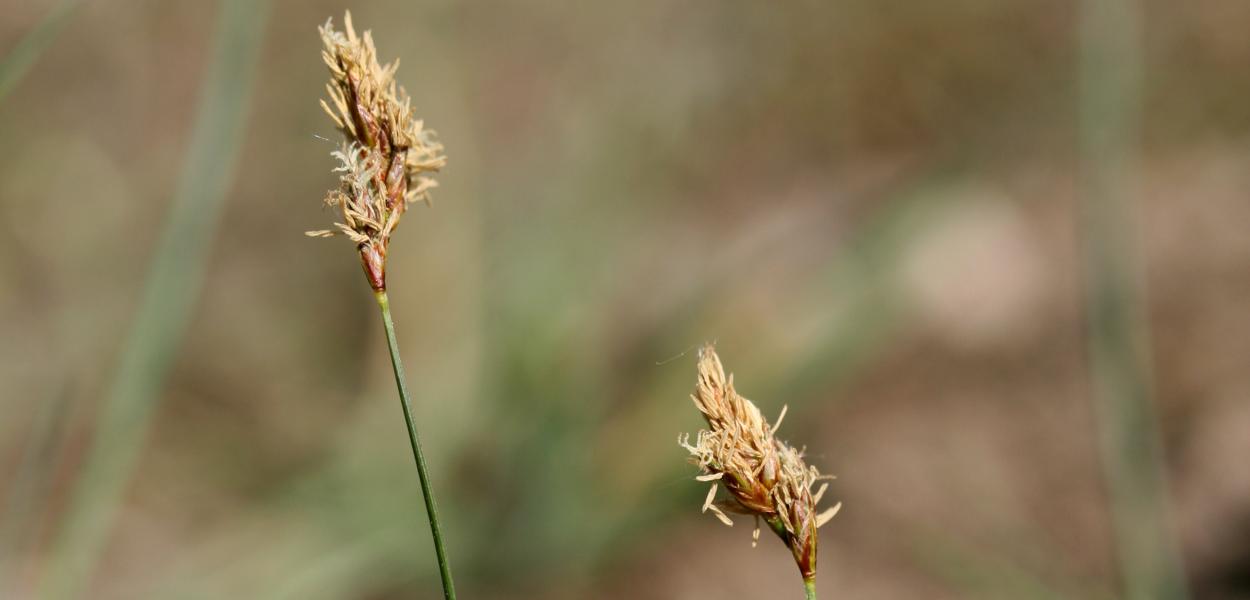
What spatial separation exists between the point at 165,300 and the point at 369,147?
1.89 feet

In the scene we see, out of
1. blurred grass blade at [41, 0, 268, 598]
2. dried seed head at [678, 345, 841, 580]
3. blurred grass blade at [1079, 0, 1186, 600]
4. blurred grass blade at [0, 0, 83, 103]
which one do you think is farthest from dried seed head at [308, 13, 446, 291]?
blurred grass blade at [1079, 0, 1186, 600]

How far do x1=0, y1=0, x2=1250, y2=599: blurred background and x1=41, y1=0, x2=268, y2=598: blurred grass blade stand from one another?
338 mm

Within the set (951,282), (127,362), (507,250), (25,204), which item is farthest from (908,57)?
(25,204)

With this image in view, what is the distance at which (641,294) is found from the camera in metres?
1.76

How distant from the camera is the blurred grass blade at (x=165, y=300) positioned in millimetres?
833

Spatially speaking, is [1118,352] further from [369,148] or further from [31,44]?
[31,44]

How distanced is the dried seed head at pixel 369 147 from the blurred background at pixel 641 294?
0.82 m

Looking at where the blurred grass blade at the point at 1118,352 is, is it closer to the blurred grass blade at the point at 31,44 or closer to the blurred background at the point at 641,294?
the blurred background at the point at 641,294

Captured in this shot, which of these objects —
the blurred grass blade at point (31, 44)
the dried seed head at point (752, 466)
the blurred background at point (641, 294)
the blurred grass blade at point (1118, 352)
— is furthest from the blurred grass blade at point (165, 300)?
the blurred grass blade at point (1118, 352)

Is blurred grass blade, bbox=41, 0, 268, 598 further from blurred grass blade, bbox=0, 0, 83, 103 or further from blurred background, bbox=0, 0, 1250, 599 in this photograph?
blurred background, bbox=0, 0, 1250, 599

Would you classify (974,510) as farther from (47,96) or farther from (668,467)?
(47,96)

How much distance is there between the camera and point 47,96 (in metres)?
1.86

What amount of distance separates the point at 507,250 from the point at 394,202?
120cm

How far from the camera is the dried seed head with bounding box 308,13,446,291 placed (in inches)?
16.3
